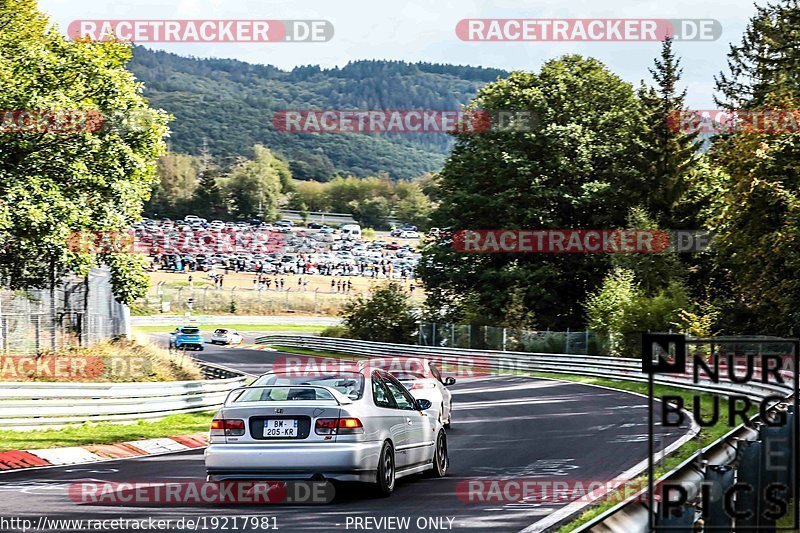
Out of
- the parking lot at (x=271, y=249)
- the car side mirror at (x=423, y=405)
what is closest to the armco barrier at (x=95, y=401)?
the car side mirror at (x=423, y=405)

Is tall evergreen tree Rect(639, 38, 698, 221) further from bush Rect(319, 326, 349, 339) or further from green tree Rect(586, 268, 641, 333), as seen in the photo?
bush Rect(319, 326, 349, 339)

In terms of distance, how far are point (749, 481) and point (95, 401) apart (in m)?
17.6

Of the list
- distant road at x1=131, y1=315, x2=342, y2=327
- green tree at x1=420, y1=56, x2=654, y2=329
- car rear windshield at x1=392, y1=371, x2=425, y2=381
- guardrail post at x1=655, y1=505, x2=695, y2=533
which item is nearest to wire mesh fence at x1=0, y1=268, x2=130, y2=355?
car rear windshield at x1=392, y1=371, x2=425, y2=381

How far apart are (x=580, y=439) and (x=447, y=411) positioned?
10.1ft

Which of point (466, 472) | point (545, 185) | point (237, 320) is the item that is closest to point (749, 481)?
point (466, 472)

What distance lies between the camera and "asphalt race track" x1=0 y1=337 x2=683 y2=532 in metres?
10.9

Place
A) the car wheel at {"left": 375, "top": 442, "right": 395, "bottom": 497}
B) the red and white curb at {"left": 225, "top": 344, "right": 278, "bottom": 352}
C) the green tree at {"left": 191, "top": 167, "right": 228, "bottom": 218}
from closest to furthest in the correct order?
the car wheel at {"left": 375, "top": 442, "right": 395, "bottom": 497}
the red and white curb at {"left": 225, "top": 344, "right": 278, "bottom": 352}
the green tree at {"left": 191, "top": 167, "right": 228, "bottom": 218}

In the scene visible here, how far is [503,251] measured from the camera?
206 feet

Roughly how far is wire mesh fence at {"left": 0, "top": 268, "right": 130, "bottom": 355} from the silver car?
61.0 feet

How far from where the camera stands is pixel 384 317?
6419cm

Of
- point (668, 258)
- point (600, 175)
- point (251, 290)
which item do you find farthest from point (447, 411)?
point (251, 290)

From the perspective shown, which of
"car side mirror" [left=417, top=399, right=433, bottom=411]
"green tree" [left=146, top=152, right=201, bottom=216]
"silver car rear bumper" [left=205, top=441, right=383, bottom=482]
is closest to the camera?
"silver car rear bumper" [left=205, top=441, right=383, bottom=482]

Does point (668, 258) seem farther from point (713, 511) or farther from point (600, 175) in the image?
point (713, 511)

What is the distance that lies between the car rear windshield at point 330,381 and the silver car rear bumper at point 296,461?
1.00m
